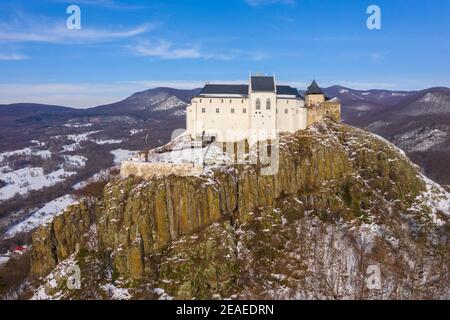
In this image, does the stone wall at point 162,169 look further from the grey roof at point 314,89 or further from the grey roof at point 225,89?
the grey roof at point 314,89

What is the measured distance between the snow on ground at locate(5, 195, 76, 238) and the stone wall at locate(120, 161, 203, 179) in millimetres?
76998

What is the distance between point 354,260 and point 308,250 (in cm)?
678

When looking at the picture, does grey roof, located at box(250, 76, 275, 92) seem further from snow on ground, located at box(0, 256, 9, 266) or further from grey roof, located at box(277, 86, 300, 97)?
snow on ground, located at box(0, 256, 9, 266)

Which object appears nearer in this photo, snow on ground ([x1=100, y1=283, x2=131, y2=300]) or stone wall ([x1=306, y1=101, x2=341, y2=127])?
snow on ground ([x1=100, y1=283, x2=131, y2=300])

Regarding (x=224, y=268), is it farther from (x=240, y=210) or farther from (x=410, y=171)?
A: (x=410, y=171)

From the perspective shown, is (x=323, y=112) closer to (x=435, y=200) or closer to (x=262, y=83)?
(x=262, y=83)

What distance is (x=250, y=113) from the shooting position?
80875mm

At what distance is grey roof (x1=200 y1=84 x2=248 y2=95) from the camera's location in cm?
8294

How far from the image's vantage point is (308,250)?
65.5 metres

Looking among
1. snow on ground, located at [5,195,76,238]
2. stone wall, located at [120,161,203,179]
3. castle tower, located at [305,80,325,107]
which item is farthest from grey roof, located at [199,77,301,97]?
snow on ground, located at [5,195,76,238]

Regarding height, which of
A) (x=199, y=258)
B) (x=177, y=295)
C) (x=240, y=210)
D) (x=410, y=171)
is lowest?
(x=177, y=295)

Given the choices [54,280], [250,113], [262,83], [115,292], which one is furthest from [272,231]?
[54,280]
